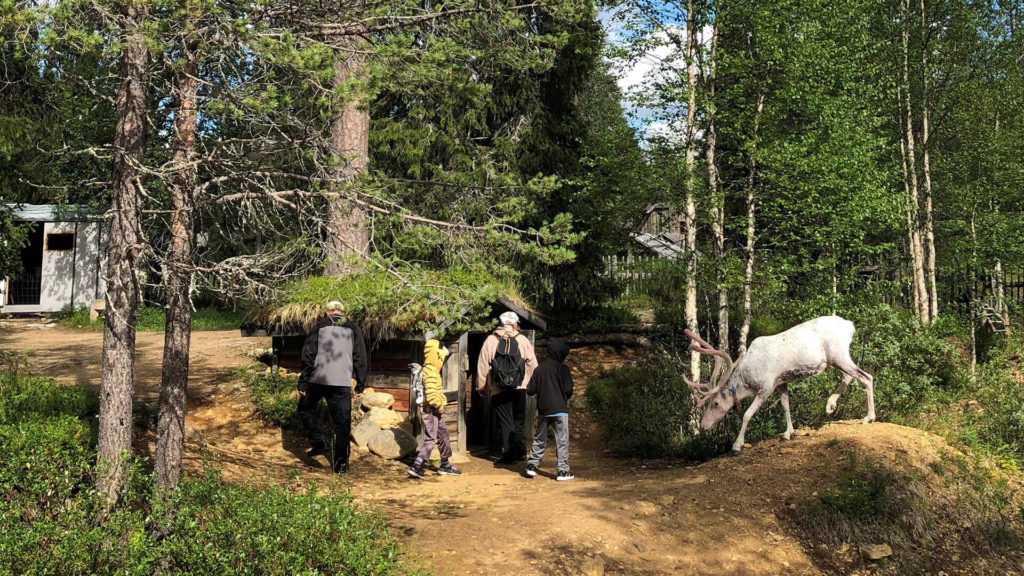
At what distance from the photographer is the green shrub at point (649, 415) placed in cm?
1098

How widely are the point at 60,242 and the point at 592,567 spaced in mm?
22757

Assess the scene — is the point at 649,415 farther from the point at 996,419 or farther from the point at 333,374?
the point at 333,374

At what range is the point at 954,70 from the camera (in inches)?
770

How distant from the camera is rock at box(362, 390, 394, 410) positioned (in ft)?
36.6

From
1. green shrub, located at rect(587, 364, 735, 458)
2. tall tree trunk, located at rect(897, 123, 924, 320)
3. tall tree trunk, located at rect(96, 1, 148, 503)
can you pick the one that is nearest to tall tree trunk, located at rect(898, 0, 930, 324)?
tall tree trunk, located at rect(897, 123, 924, 320)

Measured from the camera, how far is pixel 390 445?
10570mm

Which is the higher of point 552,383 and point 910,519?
point 552,383

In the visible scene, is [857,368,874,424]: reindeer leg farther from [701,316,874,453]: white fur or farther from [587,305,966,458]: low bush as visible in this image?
[587,305,966,458]: low bush

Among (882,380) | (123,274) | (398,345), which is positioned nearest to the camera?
(123,274)

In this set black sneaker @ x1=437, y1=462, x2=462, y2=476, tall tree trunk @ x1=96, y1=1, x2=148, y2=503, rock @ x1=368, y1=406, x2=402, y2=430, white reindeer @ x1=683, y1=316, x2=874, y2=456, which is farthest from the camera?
rock @ x1=368, y1=406, x2=402, y2=430

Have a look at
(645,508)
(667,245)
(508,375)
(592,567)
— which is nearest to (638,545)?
(592,567)

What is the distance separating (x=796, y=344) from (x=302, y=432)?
705 cm

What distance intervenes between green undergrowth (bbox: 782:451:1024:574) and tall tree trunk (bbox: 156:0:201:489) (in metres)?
6.30

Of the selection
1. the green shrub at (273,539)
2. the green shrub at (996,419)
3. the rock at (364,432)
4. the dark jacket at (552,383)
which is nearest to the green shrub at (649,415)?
the dark jacket at (552,383)
